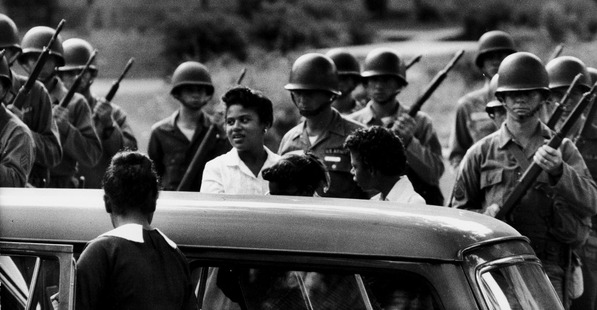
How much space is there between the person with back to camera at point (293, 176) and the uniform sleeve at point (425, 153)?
10.8ft

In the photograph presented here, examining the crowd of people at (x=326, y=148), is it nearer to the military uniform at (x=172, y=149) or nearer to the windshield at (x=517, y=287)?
the military uniform at (x=172, y=149)

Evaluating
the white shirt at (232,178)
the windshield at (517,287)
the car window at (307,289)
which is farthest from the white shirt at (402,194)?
the car window at (307,289)

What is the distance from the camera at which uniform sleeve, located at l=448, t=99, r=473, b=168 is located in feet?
34.5

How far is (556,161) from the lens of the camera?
716 cm

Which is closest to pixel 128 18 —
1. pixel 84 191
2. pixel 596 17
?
pixel 596 17

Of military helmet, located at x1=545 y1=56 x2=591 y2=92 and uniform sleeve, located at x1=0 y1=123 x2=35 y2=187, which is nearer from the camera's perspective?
uniform sleeve, located at x1=0 y1=123 x2=35 y2=187

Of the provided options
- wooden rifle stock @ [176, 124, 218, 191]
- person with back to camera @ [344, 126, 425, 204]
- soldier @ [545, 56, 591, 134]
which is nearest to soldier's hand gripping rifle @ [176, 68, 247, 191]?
wooden rifle stock @ [176, 124, 218, 191]

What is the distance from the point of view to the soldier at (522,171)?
7.50 m

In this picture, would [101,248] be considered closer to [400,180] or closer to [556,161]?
→ [400,180]

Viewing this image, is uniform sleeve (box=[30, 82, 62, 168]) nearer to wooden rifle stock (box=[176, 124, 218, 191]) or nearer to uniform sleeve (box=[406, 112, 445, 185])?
wooden rifle stock (box=[176, 124, 218, 191])

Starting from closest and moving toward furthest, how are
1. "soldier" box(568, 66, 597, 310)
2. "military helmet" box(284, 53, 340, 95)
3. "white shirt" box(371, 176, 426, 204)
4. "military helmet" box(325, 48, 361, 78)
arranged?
1. "white shirt" box(371, 176, 426, 204)
2. "soldier" box(568, 66, 597, 310)
3. "military helmet" box(284, 53, 340, 95)
4. "military helmet" box(325, 48, 361, 78)

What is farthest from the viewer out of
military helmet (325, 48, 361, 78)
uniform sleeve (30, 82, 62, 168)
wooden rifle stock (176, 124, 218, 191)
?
military helmet (325, 48, 361, 78)

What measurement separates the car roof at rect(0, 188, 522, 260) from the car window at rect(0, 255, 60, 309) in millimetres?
104

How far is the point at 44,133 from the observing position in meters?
8.76
